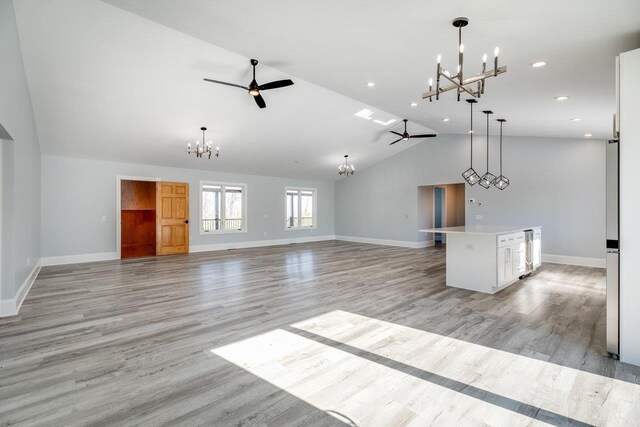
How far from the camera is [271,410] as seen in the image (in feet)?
6.64

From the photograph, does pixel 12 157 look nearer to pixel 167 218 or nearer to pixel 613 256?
pixel 167 218

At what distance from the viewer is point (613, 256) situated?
2775 mm

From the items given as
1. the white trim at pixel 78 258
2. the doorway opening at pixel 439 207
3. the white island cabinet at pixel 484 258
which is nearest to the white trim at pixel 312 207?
the doorway opening at pixel 439 207

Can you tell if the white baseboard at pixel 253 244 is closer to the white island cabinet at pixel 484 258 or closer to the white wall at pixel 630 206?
the white island cabinet at pixel 484 258

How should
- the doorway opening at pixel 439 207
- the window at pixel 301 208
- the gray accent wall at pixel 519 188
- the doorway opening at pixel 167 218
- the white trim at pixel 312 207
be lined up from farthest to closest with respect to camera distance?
the window at pixel 301 208, the white trim at pixel 312 207, the doorway opening at pixel 439 207, the doorway opening at pixel 167 218, the gray accent wall at pixel 519 188

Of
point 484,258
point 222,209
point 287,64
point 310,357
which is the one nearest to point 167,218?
point 222,209

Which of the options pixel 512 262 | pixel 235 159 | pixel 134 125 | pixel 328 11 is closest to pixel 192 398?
pixel 328 11

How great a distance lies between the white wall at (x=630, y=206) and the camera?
2.60 meters

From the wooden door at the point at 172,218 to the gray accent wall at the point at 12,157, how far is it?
13.0 feet

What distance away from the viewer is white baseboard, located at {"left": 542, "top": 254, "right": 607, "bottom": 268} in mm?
7020

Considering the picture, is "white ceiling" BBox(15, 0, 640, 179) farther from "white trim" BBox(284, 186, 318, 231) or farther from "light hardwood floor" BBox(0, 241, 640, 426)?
"white trim" BBox(284, 186, 318, 231)

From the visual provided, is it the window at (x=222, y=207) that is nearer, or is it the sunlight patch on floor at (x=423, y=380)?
the sunlight patch on floor at (x=423, y=380)

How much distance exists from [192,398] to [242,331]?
1.18m

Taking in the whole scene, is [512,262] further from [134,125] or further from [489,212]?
[134,125]
